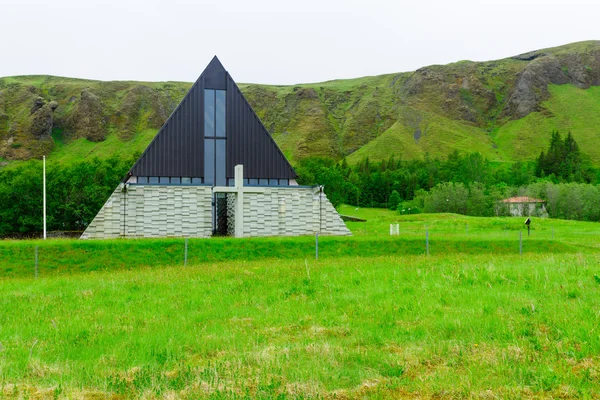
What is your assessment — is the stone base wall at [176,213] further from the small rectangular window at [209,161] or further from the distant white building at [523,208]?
the distant white building at [523,208]

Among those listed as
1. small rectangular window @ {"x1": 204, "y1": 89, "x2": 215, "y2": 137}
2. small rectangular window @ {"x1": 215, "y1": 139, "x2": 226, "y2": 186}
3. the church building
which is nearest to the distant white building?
the church building

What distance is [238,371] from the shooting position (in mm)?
7008

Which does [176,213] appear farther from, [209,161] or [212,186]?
[209,161]

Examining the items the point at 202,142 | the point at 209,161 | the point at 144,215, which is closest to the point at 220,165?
the point at 209,161

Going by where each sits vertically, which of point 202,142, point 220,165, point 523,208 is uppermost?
point 202,142

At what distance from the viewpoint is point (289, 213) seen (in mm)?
38656

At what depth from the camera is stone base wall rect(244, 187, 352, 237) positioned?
123ft

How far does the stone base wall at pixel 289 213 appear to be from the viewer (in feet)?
123

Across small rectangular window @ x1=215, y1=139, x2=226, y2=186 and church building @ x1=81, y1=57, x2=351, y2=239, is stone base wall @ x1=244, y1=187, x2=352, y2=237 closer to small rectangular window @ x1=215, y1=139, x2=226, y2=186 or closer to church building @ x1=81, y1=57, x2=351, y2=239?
church building @ x1=81, y1=57, x2=351, y2=239

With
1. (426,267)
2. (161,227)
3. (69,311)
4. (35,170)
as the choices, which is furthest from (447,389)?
(35,170)

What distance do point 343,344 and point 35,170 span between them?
2531 inches

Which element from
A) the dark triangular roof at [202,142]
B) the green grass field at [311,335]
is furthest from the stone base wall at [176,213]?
the green grass field at [311,335]

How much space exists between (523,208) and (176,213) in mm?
92812

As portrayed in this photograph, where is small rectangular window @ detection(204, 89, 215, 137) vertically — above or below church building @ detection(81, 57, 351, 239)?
above
